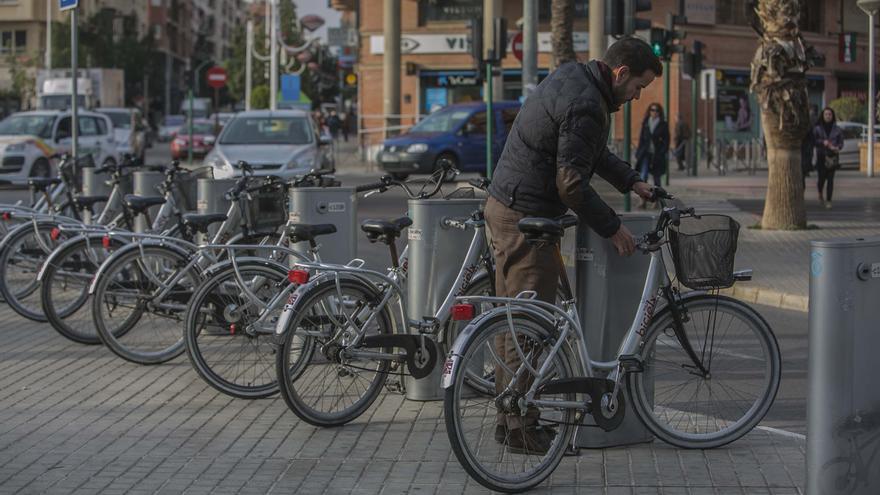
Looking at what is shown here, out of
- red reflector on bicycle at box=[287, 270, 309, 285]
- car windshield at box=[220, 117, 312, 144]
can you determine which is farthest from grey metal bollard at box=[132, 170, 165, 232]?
car windshield at box=[220, 117, 312, 144]

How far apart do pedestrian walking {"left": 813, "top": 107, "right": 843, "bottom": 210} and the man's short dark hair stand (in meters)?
17.5

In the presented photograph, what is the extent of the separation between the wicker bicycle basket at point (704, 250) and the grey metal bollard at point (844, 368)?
1221 mm

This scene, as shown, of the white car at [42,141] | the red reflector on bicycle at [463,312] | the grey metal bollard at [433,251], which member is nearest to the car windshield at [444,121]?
the white car at [42,141]

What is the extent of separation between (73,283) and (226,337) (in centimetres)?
242

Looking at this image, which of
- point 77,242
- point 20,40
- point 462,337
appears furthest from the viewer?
point 20,40

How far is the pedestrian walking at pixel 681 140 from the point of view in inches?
1447

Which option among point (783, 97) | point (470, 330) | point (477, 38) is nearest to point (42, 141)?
point (477, 38)

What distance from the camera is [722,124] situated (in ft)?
163

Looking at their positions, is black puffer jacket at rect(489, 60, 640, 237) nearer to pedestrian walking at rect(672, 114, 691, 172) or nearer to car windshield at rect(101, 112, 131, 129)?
pedestrian walking at rect(672, 114, 691, 172)

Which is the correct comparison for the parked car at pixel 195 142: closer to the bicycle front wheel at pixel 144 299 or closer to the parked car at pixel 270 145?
the parked car at pixel 270 145

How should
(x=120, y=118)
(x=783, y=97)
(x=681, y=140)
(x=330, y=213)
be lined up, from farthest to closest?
(x=120, y=118) < (x=681, y=140) < (x=783, y=97) < (x=330, y=213)

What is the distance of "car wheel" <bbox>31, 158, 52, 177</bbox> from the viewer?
29.5 meters

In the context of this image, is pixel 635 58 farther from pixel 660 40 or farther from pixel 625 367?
pixel 660 40

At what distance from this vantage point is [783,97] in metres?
17.7
